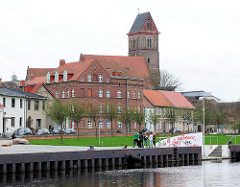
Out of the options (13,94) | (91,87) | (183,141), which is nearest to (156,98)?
(91,87)

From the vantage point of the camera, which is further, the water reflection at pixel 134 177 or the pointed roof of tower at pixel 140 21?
the pointed roof of tower at pixel 140 21

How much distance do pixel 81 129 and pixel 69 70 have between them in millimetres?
12352

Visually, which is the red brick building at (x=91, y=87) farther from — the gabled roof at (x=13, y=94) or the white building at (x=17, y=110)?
the gabled roof at (x=13, y=94)

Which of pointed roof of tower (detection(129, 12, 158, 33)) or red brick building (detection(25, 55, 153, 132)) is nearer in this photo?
red brick building (detection(25, 55, 153, 132))

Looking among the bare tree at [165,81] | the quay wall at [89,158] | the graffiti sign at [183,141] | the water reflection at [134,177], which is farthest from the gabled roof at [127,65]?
the water reflection at [134,177]

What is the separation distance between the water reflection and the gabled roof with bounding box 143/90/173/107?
233 feet

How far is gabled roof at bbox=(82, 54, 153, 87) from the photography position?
141125 mm

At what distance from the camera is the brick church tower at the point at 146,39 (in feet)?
573

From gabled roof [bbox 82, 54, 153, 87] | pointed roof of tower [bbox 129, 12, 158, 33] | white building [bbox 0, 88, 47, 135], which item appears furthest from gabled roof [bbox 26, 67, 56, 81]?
white building [bbox 0, 88, 47, 135]

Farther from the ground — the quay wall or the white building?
the white building

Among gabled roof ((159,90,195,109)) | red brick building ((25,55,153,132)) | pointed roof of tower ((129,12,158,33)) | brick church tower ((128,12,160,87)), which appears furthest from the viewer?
brick church tower ((128,12,160,87))

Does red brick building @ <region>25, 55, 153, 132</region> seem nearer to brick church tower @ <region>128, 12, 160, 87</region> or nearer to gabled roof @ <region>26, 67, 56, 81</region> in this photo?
gabled roof @ <region>26, 67, 56, 81</region>

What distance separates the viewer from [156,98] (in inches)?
4938

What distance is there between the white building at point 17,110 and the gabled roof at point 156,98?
90.3 ft
